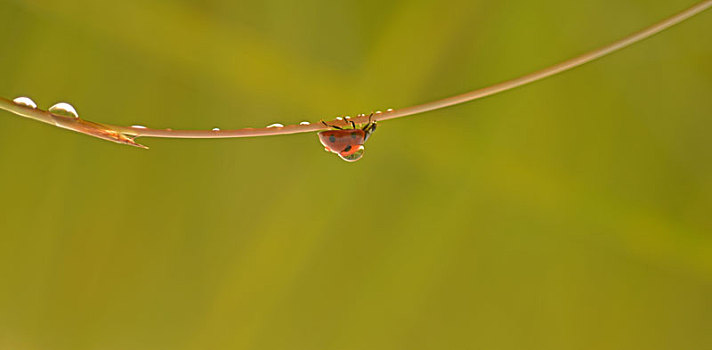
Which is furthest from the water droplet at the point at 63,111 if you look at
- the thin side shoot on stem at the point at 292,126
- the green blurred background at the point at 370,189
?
the green blurred background at the point at 370,189

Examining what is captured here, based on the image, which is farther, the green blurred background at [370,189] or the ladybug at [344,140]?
the green blurred background at [370,189]

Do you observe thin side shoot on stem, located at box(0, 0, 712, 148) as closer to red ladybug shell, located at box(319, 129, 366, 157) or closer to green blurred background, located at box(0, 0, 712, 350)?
red ladybug shell, located at box(319, 129, 366, 157)

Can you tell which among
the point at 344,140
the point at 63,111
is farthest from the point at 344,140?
the point at 63,111

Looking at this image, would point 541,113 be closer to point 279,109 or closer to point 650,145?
point 650,145

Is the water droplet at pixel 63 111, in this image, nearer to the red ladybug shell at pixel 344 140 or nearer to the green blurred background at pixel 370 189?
the red ladybug shell at pixel 344 140

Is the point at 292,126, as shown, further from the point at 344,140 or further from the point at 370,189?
the point at 370,189

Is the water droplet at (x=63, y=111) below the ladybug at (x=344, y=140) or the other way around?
below

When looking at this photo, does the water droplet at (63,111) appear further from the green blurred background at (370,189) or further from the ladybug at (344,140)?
the green blurred background at (370,189)

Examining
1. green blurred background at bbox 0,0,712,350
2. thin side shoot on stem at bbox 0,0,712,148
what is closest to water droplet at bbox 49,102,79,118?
thin side shoot on stem at bbox 0,0,712,148
